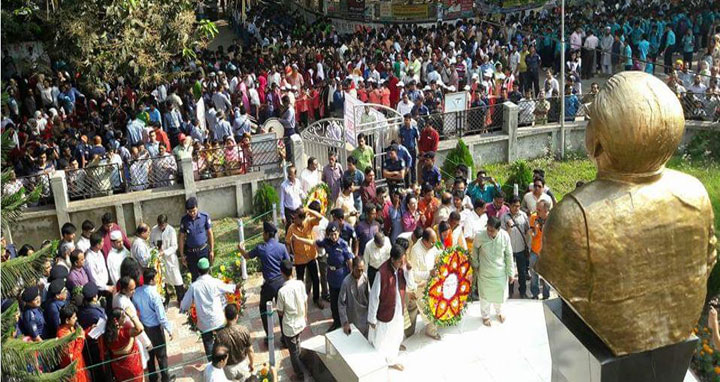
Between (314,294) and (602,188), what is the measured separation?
659 centimetres

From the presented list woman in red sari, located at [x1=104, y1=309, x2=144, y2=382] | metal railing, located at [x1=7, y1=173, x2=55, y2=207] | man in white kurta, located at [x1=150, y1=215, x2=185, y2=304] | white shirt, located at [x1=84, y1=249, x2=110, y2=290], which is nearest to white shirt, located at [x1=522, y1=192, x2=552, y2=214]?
man in white kurta, located at [x1=150, y1=215, x2=185, y2=304]

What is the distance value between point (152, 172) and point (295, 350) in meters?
6.14

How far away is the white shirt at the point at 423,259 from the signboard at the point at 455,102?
7.07m

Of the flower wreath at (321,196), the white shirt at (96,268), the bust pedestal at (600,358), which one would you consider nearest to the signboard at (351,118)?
the flower wreath at (321,196)

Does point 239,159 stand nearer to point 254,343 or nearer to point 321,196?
point 321,196

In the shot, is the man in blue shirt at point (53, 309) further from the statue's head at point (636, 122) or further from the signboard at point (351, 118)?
the signboard at point (351, 118)

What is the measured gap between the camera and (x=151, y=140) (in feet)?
49.0

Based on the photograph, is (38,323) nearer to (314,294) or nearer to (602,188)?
(314,294)

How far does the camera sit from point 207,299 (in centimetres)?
905

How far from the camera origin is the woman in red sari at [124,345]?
8.36 m

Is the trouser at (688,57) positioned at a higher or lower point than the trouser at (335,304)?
higher

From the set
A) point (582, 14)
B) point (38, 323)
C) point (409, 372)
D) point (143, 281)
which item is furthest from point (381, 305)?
point (582, 14)

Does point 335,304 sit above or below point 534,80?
below

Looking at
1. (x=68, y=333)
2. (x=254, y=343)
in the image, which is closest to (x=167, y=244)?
(x=254, y=343)
